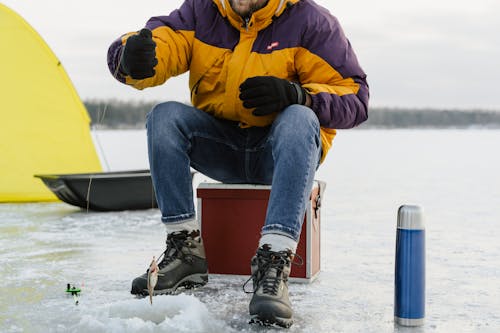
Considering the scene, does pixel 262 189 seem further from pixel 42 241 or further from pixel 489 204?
pixel 489 204

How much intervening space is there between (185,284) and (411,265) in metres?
0.81

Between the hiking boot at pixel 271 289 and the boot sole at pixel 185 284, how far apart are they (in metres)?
0.35

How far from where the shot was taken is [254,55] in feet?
7.73

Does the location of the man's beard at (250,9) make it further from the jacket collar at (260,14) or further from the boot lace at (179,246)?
the boot lace at (179,246)

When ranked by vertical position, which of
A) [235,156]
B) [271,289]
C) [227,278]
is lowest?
[227,278]

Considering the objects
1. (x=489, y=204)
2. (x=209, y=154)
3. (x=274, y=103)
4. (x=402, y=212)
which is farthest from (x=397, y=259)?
(x=489, y=204)

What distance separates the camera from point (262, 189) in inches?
98.3

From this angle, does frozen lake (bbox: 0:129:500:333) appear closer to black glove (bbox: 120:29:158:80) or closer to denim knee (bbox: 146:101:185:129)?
denim knee (bbox: 146:101:185:129)

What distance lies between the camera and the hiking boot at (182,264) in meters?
2.32

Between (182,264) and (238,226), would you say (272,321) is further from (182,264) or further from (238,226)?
(238,226)

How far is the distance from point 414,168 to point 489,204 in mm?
4064

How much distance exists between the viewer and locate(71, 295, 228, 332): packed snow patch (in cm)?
185

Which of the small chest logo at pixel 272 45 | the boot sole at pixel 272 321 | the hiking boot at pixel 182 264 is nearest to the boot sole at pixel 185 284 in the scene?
the hiking boot at pixel 182 264

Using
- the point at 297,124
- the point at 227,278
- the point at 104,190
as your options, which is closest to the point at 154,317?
the point at 227,278
